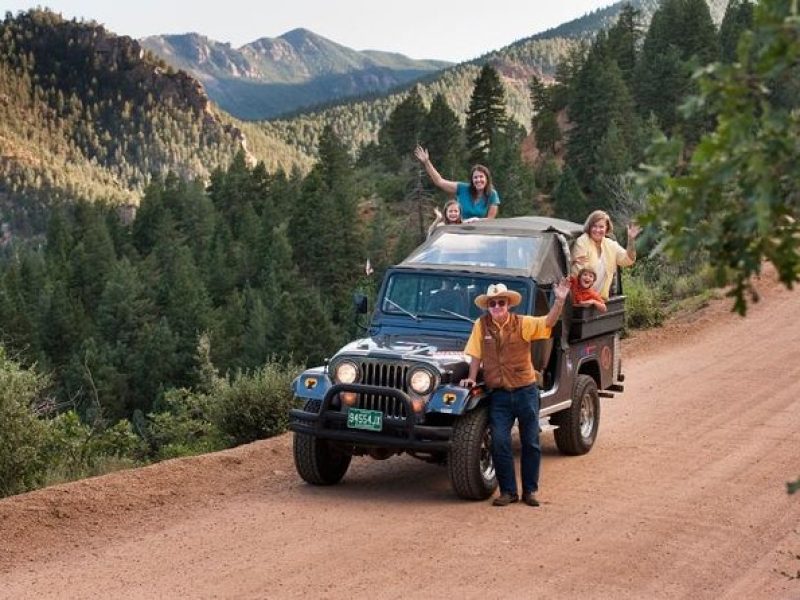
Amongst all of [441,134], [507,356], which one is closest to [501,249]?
[507,356]

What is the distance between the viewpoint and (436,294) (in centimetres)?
1081

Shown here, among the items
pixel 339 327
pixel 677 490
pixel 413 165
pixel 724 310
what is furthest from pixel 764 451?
pixel 413 165

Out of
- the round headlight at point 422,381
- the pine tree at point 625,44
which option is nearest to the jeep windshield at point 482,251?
the round headlight at point 422,381

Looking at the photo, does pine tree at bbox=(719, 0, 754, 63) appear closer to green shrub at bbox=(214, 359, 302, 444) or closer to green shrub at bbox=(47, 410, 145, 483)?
green shrub at bbox=(47, 410, 145, 483)

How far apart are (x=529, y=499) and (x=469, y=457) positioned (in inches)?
27.6

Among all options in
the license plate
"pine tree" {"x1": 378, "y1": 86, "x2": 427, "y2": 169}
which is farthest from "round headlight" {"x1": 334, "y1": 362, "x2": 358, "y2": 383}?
"pine tree" {"x1": 378, "y1": 86, "x2": 427, "y2": 169}

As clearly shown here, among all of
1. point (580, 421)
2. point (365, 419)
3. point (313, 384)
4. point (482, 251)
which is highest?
point (482, 251)

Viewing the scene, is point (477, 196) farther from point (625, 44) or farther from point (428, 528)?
point (625, 44)

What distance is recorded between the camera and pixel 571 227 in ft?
39.6

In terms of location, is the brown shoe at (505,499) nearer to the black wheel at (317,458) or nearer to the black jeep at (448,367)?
the black jeep at (448,367)

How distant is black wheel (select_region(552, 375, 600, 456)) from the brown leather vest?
1870 mm

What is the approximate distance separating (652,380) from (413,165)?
79.7 meters

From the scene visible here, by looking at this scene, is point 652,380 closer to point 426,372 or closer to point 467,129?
point 426,372

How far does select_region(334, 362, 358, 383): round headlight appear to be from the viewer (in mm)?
9648
